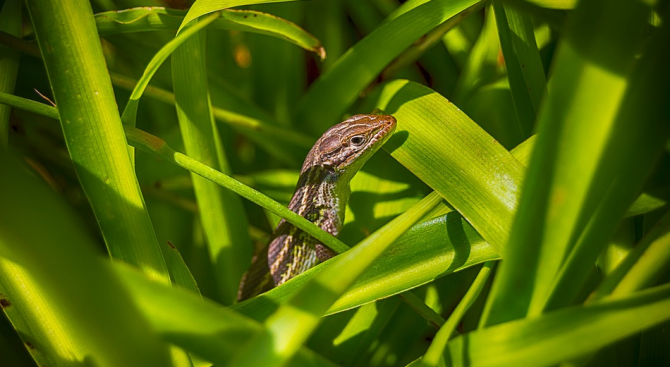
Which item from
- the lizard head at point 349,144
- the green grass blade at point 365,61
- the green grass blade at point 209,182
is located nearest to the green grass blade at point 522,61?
the green grass blade at point 365,61

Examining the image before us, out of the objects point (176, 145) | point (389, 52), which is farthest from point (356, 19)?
point (176, 145)

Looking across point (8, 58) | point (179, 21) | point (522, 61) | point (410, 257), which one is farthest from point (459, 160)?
point (8, 58)

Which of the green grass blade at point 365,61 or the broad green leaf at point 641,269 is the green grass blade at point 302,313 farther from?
the green grass blade at point 365,61

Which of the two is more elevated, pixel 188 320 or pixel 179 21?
pixel 179 21

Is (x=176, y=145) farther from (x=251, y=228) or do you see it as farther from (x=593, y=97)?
(x=593, y=97)

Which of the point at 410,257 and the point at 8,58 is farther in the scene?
the point at 8,58

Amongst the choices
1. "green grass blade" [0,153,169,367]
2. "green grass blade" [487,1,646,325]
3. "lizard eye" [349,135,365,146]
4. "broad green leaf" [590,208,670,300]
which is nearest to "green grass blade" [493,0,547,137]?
"lizard eye" [349,135,365,146]

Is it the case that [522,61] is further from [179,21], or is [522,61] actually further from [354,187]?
[179,21]
